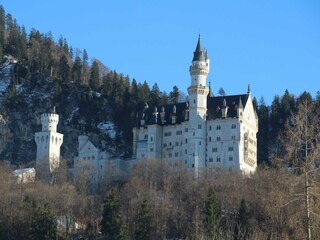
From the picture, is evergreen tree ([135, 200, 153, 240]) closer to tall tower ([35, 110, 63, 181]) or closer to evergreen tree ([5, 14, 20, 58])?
tall tower ([35, 110, 63, 181])

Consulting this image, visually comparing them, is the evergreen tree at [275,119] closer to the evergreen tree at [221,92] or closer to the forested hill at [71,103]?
the forested hill at [71,103]

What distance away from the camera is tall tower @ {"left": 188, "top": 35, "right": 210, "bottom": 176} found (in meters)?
94.9

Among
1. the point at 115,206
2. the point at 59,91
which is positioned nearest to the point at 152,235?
the point at 115,206

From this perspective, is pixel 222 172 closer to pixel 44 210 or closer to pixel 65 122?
pixel 44 210

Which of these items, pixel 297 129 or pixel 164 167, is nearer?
pixel 297 129

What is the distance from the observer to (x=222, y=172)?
85.6 meters

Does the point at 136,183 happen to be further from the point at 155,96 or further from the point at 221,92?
the point at 221,92

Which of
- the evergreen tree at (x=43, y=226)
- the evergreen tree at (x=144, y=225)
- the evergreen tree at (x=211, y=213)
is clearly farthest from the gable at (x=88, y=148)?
the evergreen tree at (x=211, y=213)

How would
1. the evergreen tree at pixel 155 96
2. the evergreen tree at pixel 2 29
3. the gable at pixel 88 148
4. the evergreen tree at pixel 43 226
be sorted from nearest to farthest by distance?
1. the evergreen tree at pixel 43 226
2. the gable at pixel 88 148
3. the evergreen tree at pixel 155 96
4. the evergreen tree at pixel 2 29

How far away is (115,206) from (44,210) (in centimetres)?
635

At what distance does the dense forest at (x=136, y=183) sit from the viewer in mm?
24141

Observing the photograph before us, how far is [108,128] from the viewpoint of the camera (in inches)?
4594

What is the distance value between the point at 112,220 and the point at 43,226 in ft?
19.9

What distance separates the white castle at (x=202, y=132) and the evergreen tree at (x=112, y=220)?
25.2 meters
